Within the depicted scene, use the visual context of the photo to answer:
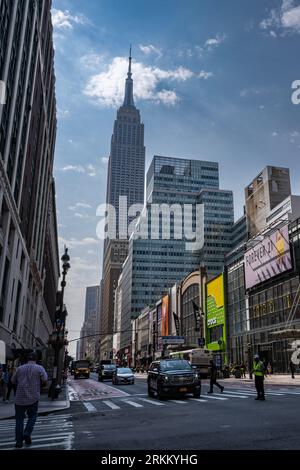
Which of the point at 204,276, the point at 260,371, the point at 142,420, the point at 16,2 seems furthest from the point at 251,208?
the point at 142,420

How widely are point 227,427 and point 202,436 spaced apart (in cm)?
128

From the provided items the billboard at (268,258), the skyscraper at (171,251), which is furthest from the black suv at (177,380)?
the skyscraper at (171,251)

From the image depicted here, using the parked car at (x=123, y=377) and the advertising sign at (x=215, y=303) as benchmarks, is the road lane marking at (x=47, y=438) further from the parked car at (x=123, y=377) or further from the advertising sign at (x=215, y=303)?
the advertising sign at (x=215, y=303)

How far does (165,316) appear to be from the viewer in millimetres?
95562

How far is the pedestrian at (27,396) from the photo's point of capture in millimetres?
8266

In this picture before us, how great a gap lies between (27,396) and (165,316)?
88628 mm

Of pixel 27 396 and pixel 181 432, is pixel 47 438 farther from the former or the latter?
pixel 181 432

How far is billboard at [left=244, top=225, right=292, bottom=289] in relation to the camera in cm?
4503

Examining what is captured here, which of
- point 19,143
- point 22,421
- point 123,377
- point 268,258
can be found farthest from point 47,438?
point 268,258

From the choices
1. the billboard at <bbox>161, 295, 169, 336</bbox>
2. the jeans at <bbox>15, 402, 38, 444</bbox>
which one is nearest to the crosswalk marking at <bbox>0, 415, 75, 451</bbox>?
the jeans at <bbox>15, 402, 38, 444</bbox>

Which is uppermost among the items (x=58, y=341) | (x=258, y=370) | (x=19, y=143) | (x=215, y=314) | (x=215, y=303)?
(x=19, y=143)

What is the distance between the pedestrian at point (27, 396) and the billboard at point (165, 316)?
85736 millimetres

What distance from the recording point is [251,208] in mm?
100875

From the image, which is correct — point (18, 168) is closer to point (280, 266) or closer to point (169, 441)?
point (280, 266)
